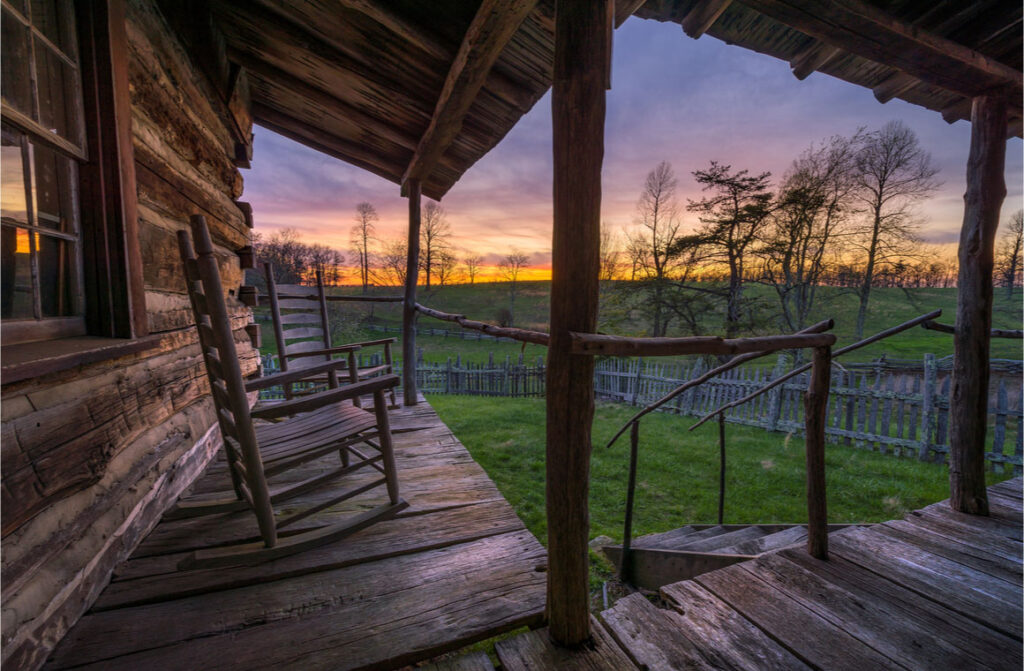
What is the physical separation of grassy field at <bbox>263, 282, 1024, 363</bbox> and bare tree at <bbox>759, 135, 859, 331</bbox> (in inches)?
33.8

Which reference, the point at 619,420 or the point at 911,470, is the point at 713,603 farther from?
the point at 619,420

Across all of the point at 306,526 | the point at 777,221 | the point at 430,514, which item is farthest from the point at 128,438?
the point at 777,221

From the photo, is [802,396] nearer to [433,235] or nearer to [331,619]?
[331,619]

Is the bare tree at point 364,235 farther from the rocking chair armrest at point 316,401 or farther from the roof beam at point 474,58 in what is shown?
the rocking chair armrest at point 316,401

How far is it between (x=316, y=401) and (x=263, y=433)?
629mm

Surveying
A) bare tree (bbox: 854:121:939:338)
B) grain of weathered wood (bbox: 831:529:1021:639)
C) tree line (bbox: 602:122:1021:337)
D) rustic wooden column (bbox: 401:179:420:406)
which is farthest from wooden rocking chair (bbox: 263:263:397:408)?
bare tree (bbox: 854:121:939:338)

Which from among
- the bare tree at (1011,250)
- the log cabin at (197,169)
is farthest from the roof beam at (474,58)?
the bare tree at (1011,250)

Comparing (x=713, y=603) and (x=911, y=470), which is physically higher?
(x=713, y=603)

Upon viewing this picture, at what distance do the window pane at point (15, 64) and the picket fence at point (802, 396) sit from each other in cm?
683

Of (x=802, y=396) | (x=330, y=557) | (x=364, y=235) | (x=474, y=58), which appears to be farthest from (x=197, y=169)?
(x=364, y=235)

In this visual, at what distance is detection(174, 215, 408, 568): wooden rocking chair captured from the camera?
4.41 feet

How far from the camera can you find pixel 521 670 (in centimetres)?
105

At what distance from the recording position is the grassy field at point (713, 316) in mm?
13484

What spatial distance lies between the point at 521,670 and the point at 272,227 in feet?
63.0
